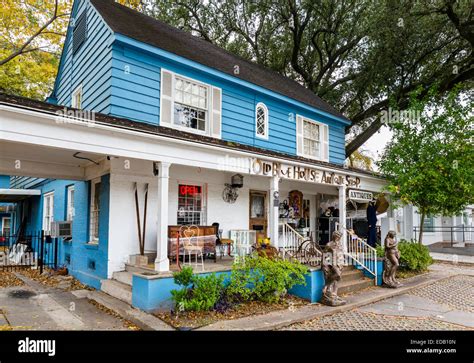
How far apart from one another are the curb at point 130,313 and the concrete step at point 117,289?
3.6 inches

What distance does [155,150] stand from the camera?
7.43 metres

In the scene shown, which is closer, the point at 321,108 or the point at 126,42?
the point at 126,42

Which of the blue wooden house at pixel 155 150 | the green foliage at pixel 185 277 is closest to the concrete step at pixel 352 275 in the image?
the blue wooden house at pixel 155 150

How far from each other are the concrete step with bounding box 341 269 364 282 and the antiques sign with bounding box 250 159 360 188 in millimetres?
2748

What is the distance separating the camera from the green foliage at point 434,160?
11203 millimetres

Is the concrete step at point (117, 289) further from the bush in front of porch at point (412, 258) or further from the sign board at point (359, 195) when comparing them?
the bush in front of porch at point (412, 258)

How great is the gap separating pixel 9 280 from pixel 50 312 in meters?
4.62

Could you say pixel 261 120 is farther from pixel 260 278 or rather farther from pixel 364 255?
pixel 260 278

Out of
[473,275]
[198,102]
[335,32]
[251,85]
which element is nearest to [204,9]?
[335,32]

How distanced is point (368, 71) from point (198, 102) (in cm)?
1184

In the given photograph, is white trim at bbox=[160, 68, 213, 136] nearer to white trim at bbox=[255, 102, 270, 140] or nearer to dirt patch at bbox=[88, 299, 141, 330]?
white trim at bbox=[255, 102, 270, 140]

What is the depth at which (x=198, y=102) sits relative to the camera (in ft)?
35.1

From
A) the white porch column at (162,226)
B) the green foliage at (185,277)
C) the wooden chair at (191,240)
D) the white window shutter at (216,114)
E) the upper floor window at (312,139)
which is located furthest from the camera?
the upper floor window at (312,139)
